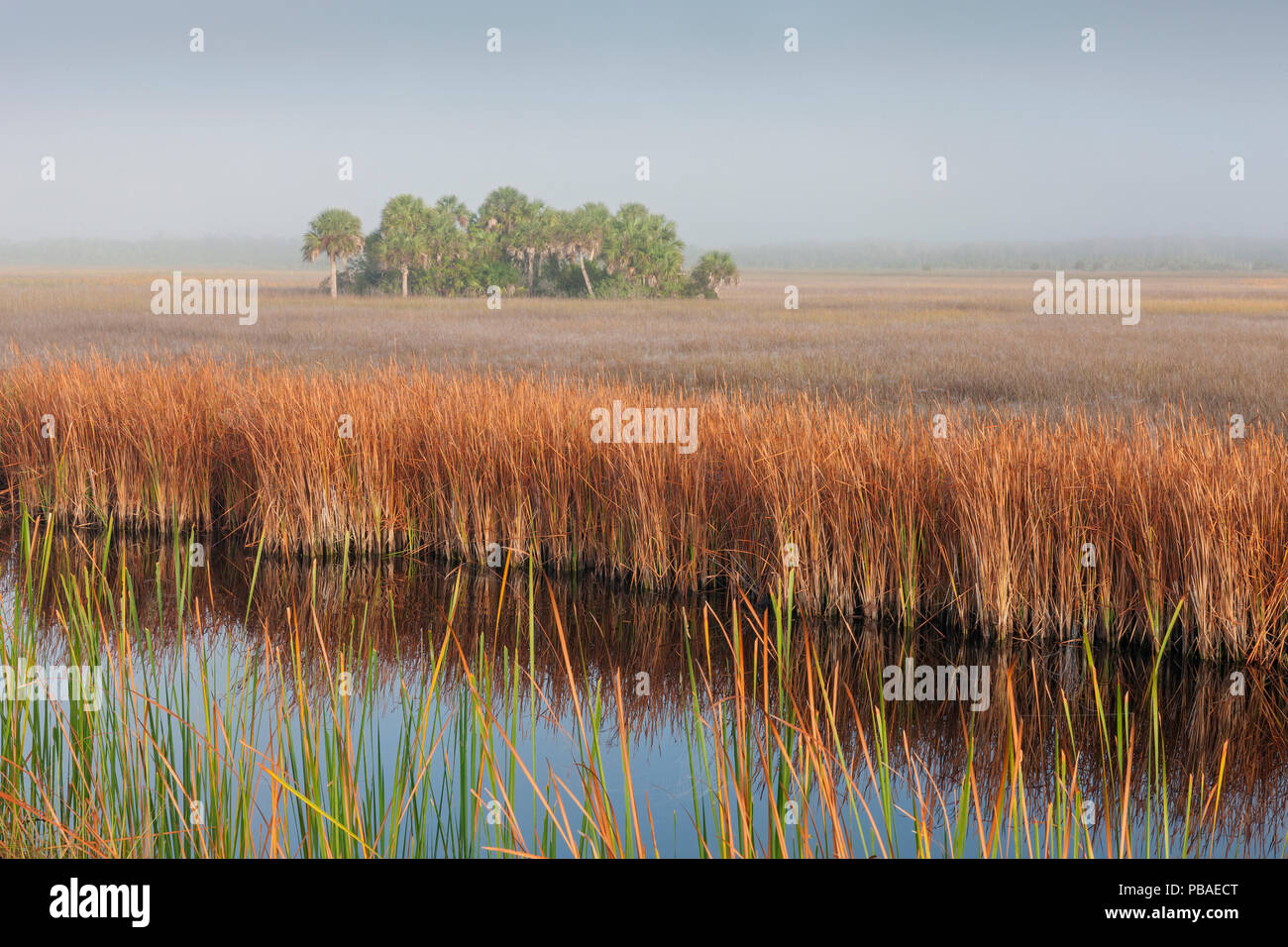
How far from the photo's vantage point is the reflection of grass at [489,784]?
2619 mm

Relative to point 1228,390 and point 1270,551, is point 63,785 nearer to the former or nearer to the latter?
point 1270,551

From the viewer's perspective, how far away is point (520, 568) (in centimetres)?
695

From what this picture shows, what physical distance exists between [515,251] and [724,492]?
56.1 m


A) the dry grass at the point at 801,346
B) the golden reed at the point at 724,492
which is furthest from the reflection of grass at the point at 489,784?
the dry grass at the point at 801,346

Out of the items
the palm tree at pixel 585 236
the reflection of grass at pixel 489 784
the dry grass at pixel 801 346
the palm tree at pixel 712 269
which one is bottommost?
the reflection of grass at pixel 489 784

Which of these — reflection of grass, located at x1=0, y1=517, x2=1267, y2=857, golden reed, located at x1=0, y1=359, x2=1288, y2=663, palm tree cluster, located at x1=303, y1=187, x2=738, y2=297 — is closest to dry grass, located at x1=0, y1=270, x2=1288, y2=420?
golden reed, located at x1=0, y1=359, x2=1288, y2=663

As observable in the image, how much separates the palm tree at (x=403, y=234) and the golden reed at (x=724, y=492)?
49.9 m

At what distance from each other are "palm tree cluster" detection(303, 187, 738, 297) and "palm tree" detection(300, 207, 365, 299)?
6 centimetres

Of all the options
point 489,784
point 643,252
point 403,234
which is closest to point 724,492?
point 489,784

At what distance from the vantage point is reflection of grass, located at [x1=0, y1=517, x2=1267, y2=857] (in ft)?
8.59

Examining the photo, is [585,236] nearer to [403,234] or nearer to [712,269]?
[712,269]

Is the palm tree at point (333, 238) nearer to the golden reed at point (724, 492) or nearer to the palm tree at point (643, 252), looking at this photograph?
the palm tree at point (643, 252)

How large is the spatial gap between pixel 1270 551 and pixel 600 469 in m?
3.80

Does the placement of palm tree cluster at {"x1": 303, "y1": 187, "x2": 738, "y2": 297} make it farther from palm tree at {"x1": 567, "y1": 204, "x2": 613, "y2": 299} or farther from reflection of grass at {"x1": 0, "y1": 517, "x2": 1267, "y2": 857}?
reflection of grass at {"x1": 0, "y1": 517, "x2": 1267, "y2": 857}
